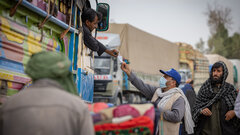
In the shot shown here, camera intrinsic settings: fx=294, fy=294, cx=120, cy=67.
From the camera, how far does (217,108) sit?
473cm

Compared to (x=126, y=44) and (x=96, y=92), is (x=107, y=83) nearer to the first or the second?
(x=96, y=92)

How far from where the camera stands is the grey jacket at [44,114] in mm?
1783

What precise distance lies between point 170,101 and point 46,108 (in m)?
2.44

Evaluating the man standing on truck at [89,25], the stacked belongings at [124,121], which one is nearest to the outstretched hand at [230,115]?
the man standing on truck at [89,25]

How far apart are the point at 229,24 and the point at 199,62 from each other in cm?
2487

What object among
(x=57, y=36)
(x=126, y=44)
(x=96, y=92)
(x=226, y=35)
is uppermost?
(x=226, y=35)

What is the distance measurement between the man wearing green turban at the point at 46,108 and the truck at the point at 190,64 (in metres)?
18.3

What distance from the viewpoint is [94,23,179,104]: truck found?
13.4 meters

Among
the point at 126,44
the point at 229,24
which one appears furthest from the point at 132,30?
the point at 229,24

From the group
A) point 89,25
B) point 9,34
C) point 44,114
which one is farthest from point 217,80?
point 44,114

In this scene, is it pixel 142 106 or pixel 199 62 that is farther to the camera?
pixel 199 62

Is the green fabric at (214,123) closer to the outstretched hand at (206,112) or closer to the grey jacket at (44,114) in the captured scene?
the outstretched hand at (206,112)

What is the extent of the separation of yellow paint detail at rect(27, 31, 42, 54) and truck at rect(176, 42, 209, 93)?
56.7ft

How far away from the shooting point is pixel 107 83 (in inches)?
531
